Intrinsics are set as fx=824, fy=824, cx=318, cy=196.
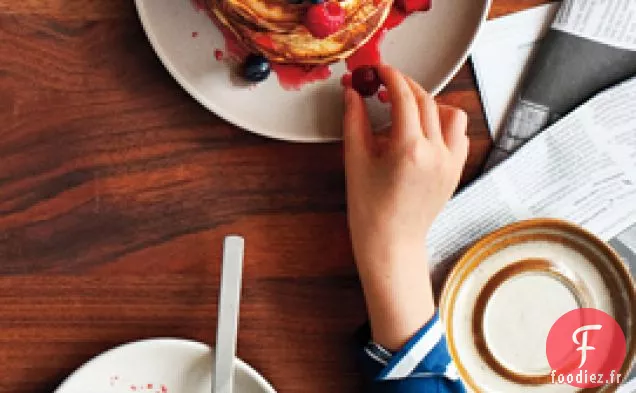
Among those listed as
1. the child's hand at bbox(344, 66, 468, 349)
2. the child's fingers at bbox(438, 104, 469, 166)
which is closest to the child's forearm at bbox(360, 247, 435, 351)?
the child's hand at bbox(344, 66, 468, 349)

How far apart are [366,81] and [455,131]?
0.39ft

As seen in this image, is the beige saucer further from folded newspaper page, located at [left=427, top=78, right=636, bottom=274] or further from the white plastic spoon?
the white plastic spoon

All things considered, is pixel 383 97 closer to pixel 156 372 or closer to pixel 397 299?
pixel 397 299

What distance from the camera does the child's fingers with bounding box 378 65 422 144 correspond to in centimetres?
91

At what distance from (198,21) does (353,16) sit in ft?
0.60

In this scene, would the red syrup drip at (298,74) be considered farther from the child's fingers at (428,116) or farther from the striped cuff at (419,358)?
the striped cuff at (419,358)

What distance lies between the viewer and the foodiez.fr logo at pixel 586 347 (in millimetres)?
1002

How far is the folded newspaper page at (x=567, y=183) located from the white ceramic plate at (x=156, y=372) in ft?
0.91

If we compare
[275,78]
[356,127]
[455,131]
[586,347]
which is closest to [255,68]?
[275,78]

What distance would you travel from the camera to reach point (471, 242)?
101cm

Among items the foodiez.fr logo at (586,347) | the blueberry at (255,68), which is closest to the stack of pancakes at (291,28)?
the blueberry at (255,68)

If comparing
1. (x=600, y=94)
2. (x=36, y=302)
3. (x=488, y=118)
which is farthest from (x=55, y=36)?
(x=600, y=94)

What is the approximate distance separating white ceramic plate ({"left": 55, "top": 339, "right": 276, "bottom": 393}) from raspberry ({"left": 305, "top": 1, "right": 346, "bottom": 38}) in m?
0.37

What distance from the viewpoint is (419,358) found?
952 mm
